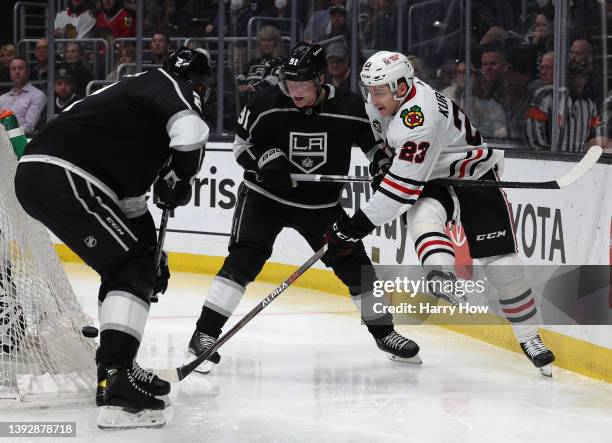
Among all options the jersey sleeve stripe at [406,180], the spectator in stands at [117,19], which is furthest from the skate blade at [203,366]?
the spectator in stands at [117,19]

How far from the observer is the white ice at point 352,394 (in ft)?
10.1

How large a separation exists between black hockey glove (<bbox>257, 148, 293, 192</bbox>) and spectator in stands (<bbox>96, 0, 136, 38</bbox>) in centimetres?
358

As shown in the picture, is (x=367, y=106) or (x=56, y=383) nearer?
(x=56, y=383)

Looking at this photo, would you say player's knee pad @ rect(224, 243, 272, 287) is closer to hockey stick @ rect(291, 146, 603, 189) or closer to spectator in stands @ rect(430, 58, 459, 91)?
hockey stick @ rect(291, 146, 603, 189)

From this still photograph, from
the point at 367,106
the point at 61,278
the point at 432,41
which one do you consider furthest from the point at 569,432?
the point at 432,41

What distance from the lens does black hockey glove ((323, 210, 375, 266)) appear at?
350 centimetres

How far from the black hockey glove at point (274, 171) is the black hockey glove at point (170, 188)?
637 millimetres

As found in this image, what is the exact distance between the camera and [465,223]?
3.71 meters

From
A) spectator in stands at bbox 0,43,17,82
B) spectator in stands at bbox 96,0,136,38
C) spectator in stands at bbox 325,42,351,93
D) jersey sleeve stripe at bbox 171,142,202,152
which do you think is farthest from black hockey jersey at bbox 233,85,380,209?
spectator in stands at bbox 0,43,17,82

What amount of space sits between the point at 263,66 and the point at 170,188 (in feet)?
11.0

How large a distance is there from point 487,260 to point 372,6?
90.3 inches

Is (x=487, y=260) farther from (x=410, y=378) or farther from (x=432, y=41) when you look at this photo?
(x=432, y=41)

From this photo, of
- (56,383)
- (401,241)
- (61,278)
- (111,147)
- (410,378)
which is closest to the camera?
(111,147)

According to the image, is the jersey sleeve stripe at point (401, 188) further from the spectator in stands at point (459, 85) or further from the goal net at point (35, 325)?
the spectator in stands at point (459, 85)
